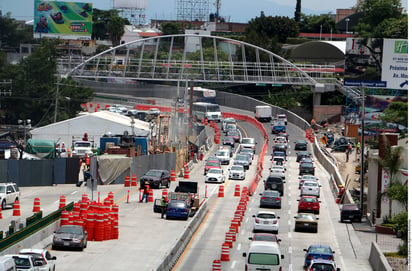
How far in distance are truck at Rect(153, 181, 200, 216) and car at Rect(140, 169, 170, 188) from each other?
582cm

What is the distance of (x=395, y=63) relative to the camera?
87.9 meters

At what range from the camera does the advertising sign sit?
86.9 meters

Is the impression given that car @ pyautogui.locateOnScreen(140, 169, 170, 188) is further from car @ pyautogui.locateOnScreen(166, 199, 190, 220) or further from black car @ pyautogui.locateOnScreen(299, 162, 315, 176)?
black car @ pyautogui.locateOnScreen(299, 162, 315, 176)

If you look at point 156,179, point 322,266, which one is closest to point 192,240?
point 322,266

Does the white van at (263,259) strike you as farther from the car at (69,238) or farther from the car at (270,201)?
the car at (270,201)

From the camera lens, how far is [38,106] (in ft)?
400

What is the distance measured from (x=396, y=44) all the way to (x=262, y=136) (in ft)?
78.8

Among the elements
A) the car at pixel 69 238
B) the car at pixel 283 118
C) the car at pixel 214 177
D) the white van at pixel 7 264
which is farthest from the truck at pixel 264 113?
the white van at pixel 7 264

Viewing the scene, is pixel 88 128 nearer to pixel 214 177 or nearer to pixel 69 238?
pixel 214 177

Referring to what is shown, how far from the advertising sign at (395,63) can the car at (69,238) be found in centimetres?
5380

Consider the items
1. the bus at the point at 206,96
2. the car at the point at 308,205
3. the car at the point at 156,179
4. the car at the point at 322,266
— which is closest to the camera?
the car at the point at 322,266

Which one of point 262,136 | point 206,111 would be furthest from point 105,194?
point 206,111

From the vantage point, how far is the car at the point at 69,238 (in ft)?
121

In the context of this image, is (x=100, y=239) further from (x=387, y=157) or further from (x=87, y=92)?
(x=87, y=92)
